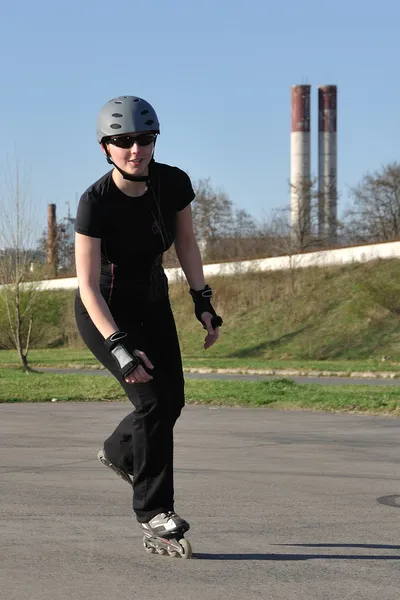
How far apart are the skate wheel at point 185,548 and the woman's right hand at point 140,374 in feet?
2.32

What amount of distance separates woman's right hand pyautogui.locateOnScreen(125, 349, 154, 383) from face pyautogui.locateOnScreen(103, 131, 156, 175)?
816mm

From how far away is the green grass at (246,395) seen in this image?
13.7 m

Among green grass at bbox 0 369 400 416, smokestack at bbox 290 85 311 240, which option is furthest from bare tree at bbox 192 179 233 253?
green grass at bbox 0 369 400 416

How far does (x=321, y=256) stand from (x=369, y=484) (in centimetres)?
4369

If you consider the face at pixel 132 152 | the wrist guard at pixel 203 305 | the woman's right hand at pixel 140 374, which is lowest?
the woman's right hand at pixel 140 374

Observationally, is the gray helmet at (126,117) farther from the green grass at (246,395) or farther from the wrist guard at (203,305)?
the green grass at (246,395)

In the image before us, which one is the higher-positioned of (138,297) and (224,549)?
(138,297)

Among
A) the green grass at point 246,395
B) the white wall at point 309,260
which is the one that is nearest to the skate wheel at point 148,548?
the green grass at point 246,395

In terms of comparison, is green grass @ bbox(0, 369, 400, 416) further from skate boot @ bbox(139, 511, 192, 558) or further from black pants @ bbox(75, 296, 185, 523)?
skate boot @ bbox(139, 511, 192, 558)

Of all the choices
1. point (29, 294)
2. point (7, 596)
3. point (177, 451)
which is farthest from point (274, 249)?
point (7, 596)

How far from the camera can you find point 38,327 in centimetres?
4891

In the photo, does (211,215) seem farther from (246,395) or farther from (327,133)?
(246,395)

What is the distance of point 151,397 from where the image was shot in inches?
201

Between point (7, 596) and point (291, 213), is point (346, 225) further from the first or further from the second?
point (7, 596)
